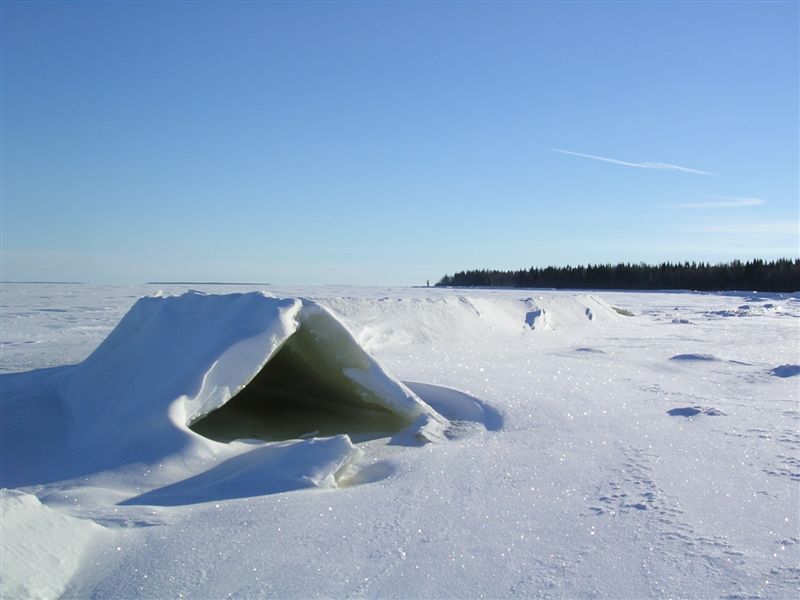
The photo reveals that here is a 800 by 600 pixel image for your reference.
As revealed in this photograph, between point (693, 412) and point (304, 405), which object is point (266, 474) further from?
point (693, 412)

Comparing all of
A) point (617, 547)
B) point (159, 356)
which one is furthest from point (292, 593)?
point (159, 356)

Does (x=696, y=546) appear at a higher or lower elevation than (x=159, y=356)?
lower

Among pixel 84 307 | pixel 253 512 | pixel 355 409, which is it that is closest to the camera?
pixel 253 512

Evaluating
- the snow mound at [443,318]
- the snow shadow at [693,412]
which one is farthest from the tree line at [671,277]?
the snow shadow at [693,412]

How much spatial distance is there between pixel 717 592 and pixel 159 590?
161 cm

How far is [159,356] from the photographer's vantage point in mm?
4172

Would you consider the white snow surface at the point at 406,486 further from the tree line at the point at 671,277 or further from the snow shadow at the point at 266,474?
the tree line at the point at 671,277

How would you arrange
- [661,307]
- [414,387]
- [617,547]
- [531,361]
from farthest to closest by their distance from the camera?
[661,307] < [531,361] < [414,387] < [617,547]

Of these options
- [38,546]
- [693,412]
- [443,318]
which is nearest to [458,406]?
[693,412]

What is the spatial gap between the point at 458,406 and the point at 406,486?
1.70 metres

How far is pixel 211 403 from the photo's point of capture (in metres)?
3.48

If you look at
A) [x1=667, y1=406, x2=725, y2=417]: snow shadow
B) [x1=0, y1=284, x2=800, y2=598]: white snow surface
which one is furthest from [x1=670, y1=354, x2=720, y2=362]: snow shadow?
[x1=667, y1=406, x2=725, y2=417]: snow shadow

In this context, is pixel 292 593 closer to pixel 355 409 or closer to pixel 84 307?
pixel 355 409

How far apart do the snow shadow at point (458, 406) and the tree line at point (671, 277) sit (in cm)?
2266
